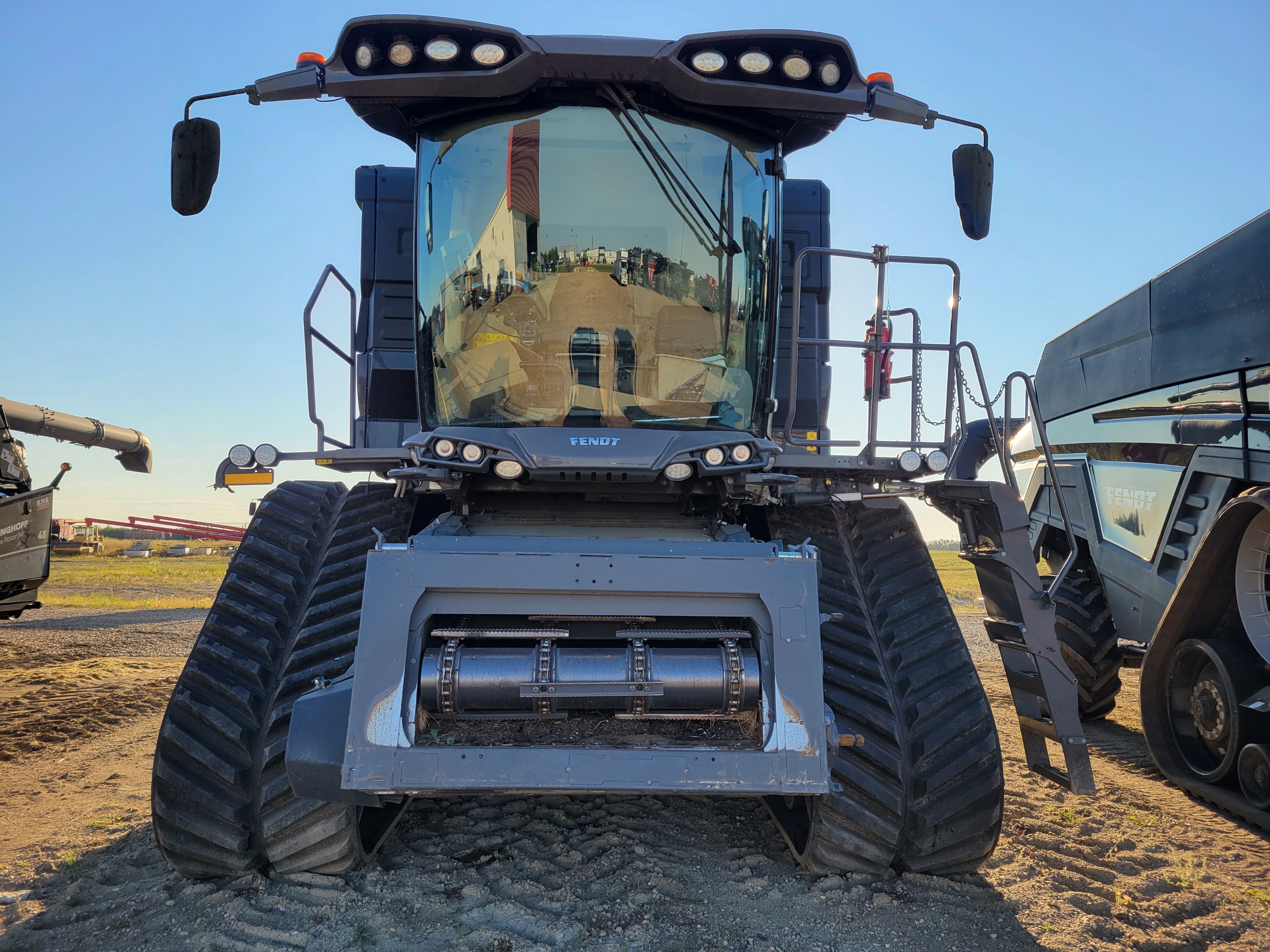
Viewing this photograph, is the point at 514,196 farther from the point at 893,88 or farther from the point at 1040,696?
the point at 1040,696

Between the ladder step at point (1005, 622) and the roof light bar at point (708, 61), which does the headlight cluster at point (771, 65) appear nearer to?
the roof light bar at point (708, 61)

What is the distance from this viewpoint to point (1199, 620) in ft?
18.1

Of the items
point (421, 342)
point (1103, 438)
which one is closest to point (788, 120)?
point (421, 342)

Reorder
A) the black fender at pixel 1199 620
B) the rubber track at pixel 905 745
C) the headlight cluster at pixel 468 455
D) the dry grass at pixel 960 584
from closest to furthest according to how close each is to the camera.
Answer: the rubber track at pixel 905 745 → the headlight cluster at pixel 468 455 → the black fender at pixel 1199 620 → the dry grass at pixel 960 584

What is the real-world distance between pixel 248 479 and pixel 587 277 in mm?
1749

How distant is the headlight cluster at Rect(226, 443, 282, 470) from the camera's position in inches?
152

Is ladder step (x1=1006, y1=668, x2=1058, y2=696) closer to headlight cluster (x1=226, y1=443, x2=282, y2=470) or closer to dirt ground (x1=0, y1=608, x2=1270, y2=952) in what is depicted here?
dirt ground (x1=0, y1=608, x2=1270, y2=952)

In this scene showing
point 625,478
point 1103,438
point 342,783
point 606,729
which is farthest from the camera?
point 1103,438

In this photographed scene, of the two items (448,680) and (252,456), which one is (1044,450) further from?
(252,456)

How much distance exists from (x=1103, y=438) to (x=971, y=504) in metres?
3.45

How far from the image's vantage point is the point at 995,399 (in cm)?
428

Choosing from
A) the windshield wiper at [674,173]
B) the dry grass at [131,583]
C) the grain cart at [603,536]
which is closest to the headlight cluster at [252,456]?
the grain cart at [603,536]

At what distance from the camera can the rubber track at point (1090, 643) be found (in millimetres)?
7148

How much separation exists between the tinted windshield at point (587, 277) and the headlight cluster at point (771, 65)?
28 centimetres
